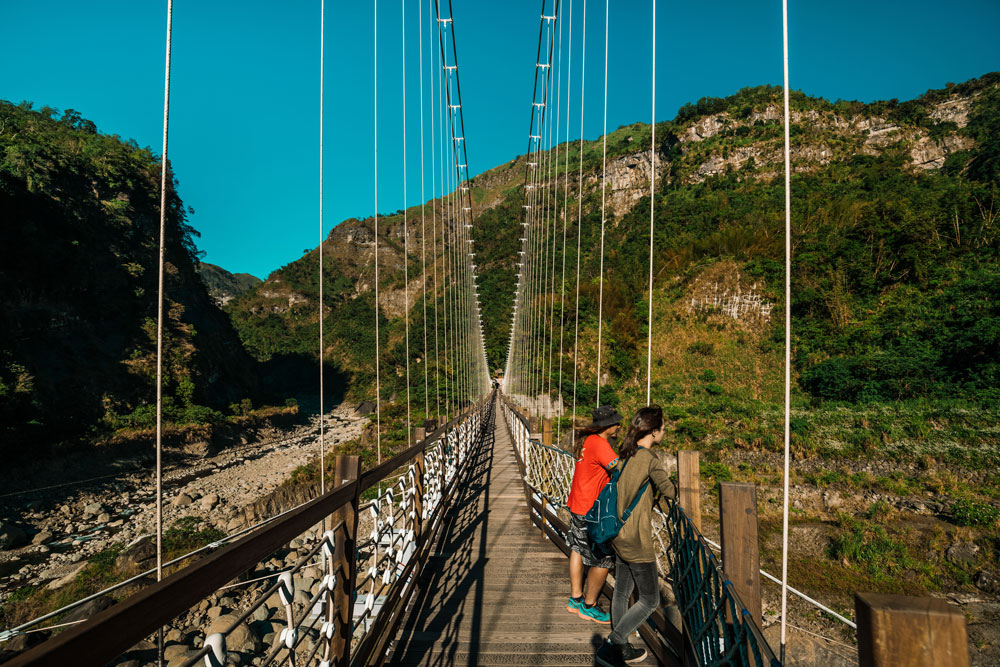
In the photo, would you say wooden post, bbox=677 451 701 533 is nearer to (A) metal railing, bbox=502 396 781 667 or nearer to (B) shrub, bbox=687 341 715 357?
(A) metal railing, bbox=502 396 781 667

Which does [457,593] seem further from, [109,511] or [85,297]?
[85,297]

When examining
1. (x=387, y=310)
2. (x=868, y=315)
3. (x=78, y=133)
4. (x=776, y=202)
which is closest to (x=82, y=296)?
(x=78, y=133)

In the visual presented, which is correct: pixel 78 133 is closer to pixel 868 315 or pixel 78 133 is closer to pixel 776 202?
pixel 868 315

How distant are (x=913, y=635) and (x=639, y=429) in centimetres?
130

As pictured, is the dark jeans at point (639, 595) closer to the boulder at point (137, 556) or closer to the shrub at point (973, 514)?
the boulder at point (137, 556)

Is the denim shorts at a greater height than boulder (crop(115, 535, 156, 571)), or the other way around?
the denim shorts

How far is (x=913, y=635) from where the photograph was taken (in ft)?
2.07

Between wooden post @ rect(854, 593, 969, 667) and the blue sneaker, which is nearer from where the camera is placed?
wooden post @ rect(854, 593, 969, 667)

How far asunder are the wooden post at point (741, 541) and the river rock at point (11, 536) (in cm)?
1580

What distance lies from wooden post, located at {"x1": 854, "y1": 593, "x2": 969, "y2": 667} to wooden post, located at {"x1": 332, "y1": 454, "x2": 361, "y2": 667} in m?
1.38

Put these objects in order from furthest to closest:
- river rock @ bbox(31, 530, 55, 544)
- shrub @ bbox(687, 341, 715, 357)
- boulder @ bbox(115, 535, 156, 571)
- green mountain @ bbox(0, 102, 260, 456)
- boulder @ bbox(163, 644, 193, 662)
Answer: shrub @ bbox(687, 341, 715, 357) → green mountain @ bbox(0, 102, 260, 456) → river rock @ bbox(31, 530, 55, 544) → boulder @ bbox(115, 535, 156, 571) → boulder @ bbox(163, 644, 193, 662)

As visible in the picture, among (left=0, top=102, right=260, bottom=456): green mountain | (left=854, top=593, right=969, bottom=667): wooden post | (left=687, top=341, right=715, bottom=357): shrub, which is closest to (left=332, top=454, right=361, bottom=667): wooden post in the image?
(left=854, top=593, right=969, bottom=667): wooden post

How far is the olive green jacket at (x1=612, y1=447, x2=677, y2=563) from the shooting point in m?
1.85

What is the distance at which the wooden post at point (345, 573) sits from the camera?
4.93 ft
